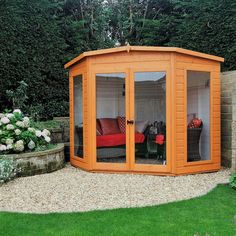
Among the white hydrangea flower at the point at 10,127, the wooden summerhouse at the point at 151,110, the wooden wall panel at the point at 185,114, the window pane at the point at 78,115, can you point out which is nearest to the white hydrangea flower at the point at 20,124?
the white hydrangea flower at the point at 10,127

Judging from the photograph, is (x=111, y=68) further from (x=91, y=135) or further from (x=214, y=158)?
(x=214, y=158)

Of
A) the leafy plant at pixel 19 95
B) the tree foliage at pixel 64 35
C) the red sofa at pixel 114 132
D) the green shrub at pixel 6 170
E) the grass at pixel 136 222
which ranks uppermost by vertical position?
the tree foliage at pixel 64 35

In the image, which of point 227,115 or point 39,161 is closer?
point 39,161

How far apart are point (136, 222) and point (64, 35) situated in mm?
8905

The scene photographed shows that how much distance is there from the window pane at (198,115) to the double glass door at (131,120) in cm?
56

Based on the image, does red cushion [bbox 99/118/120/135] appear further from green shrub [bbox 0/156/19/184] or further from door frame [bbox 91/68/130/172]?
green shrub [bbox 0/156/19/184]

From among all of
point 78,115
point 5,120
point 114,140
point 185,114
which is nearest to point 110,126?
point 114,140

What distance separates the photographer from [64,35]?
39.0 feet

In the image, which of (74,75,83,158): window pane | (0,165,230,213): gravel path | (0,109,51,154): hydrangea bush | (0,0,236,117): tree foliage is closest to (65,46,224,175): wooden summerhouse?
(74,75,83,158): window pane

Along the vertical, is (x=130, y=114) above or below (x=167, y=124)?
above

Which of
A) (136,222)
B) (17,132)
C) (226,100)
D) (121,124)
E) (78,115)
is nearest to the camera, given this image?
(136,222)

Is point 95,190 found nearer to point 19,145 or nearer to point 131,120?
point 131,120

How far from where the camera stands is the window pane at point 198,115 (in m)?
6.99

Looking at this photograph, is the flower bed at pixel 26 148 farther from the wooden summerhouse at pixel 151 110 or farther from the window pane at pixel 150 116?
the window pane at pixel 150 116
